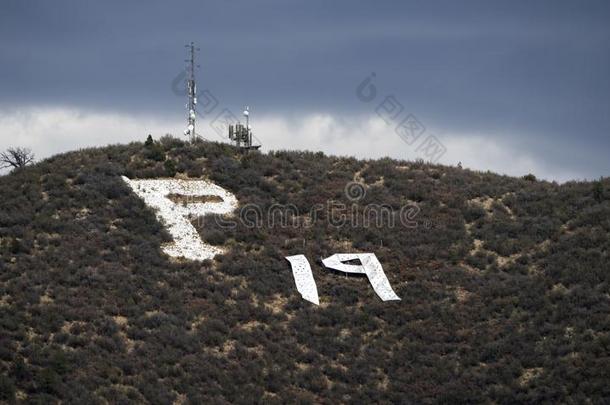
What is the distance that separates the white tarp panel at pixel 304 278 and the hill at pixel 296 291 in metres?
0.36

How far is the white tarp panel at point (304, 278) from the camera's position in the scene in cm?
4275

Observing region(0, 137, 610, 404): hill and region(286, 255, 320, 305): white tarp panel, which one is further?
region(286, 255, 320, 305): white tarp panel

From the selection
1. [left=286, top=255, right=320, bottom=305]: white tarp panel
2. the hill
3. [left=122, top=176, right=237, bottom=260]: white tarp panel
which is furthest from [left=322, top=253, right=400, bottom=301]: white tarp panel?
[left=122, top=176, right=237, bottom=260]: white tarp panel

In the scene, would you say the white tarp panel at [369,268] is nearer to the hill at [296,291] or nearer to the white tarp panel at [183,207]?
the hill at [296,291]

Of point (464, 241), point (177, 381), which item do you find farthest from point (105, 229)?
point (464, 241)

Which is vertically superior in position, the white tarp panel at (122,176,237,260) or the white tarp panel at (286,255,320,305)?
the white tarp panel at (122,176,237,260)

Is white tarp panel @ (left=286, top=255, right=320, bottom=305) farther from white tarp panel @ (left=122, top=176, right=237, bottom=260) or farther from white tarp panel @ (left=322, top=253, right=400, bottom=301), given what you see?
white tarp panel @ (left=122, top=176, right=237, bottom=260)

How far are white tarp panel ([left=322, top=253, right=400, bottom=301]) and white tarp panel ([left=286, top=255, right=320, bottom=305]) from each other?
3.50ft

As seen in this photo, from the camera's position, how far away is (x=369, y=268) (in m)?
44.9

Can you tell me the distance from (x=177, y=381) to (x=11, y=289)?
839 centimetres

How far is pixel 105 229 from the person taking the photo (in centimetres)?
4575

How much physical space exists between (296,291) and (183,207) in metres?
9.13

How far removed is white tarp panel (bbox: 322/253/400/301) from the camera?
43.3 m

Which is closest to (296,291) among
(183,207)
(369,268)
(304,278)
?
(304,278)
